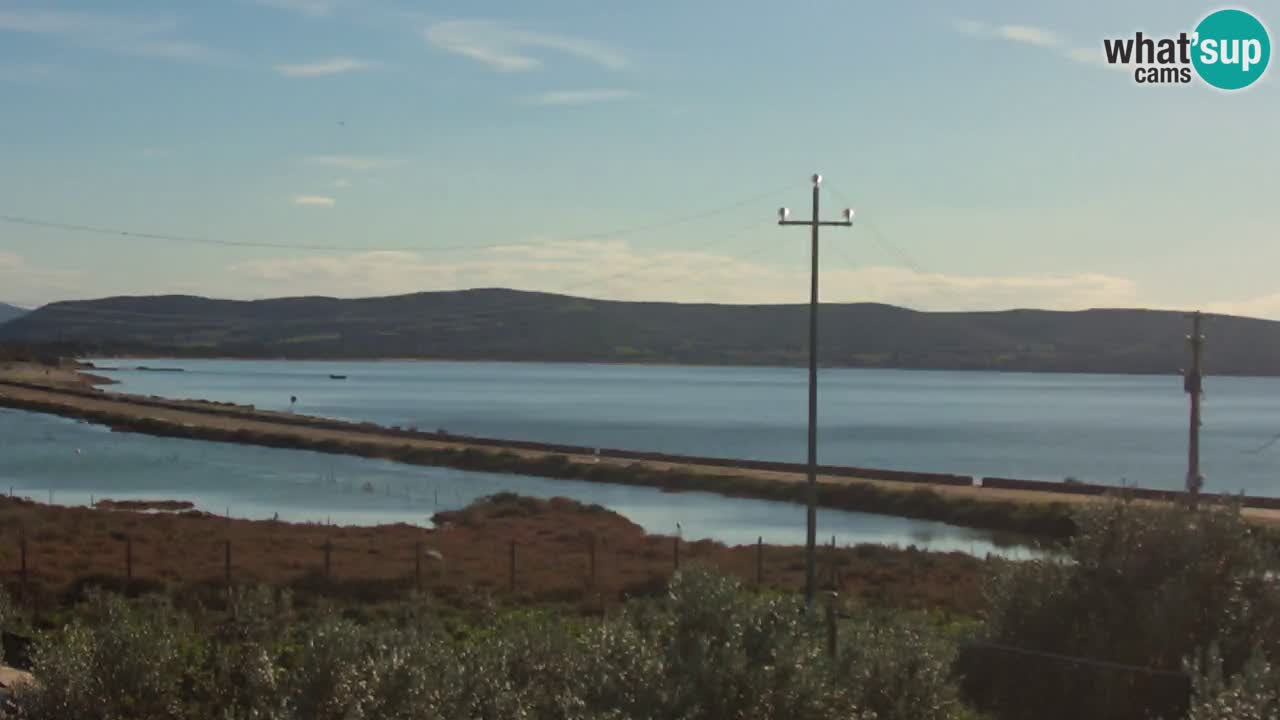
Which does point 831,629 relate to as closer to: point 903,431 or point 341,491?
point 341,491

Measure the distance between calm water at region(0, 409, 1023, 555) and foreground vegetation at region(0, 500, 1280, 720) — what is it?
32.6 metres

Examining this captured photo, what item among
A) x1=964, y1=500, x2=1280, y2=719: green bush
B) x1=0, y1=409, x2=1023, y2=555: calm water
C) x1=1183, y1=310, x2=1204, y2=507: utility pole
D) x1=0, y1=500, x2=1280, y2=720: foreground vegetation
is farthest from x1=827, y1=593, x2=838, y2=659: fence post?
x1=0, y1=409, x2=1023, y2=555: calm water

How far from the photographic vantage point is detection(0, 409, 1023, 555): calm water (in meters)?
55.9

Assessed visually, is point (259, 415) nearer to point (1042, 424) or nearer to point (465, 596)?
point (1042, 424)

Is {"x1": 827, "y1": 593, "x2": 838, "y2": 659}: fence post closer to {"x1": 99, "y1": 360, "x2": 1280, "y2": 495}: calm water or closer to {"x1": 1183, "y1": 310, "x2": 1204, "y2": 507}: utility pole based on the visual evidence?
{"x1": 1183, "y1": 310, "x2": 1204, "y2": 507}: utility pole

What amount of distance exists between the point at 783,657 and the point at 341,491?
59.7m

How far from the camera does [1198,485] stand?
24281mm

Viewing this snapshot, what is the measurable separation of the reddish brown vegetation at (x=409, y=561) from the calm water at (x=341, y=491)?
695 centimetres

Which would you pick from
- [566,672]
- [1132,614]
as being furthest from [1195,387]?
[566,672]

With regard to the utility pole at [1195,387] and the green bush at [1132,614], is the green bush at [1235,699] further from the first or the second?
the utility pole at [1195,387]

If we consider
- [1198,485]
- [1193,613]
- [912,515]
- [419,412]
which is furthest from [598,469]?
[419,412]

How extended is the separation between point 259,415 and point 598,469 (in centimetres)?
5438

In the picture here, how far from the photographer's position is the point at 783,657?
411 inches

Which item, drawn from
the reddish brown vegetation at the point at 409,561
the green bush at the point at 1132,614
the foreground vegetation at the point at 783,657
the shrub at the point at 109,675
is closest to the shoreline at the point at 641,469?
the reddish brown vegetation at the point at 409,561
